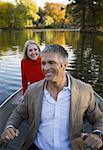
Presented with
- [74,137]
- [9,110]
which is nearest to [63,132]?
[74,137]

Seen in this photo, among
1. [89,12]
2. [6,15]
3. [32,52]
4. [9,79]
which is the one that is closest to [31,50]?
[32,52]

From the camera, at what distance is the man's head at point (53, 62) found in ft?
8.54

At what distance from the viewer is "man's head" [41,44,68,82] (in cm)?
260

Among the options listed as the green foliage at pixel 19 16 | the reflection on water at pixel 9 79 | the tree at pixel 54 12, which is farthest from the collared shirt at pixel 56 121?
the tree at pixel 54 12

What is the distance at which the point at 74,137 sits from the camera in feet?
8.80

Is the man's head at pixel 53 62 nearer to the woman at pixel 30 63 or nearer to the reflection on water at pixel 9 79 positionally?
the woman at pixel 30 63

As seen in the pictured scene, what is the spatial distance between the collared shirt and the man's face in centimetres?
14

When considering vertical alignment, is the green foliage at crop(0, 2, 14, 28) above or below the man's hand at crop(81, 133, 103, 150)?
below

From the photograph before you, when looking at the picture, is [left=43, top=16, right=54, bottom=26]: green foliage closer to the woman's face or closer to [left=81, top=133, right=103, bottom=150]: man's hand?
the woman's face

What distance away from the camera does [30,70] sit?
575 centimetres

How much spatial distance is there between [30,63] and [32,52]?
0.26m

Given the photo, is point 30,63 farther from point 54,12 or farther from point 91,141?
point 54,12

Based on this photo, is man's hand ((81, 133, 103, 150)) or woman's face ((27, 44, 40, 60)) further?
woman's face ((27, 44, 40, 60))

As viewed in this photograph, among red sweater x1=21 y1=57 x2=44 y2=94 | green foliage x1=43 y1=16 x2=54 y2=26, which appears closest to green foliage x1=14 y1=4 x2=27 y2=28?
green foliage x1=43 y1=16 x2=54 y2=26
